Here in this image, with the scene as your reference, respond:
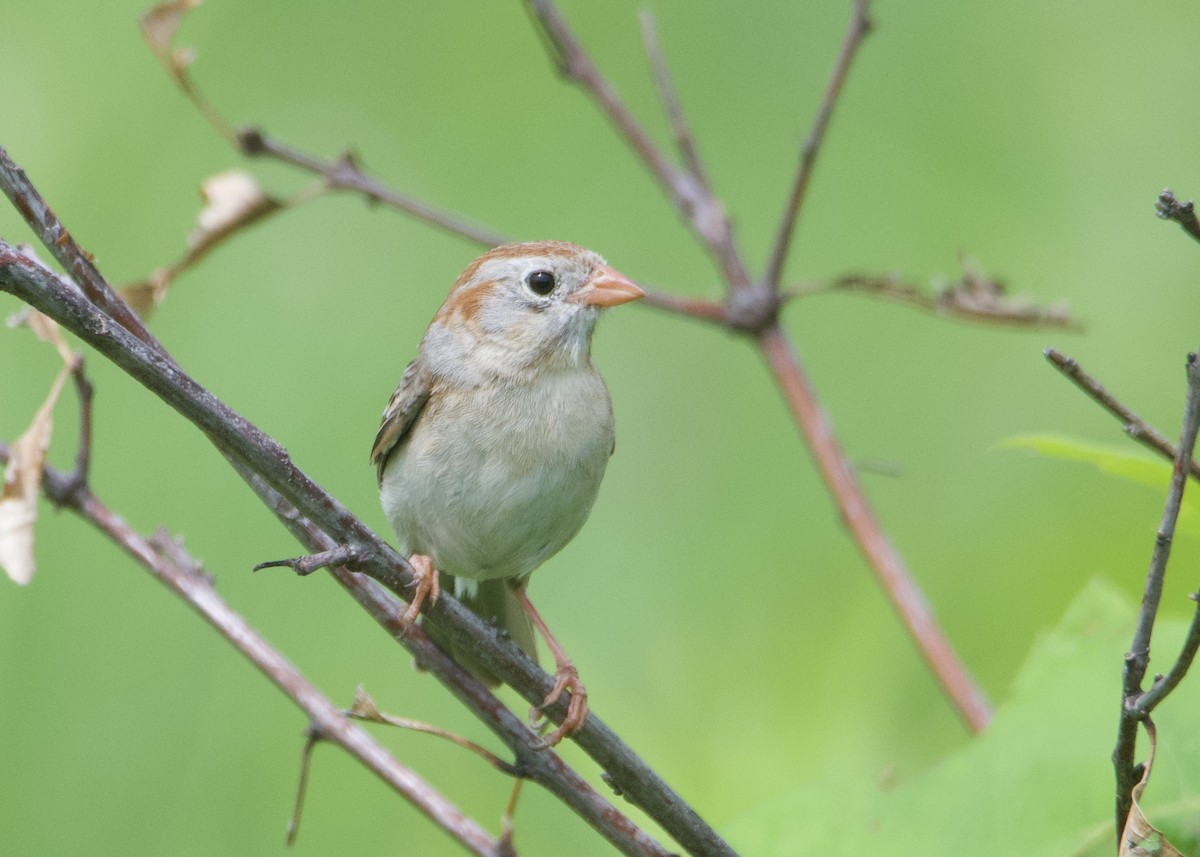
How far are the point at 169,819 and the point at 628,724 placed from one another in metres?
1.35

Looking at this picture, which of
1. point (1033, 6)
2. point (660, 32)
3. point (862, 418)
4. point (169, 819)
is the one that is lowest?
point (169, 819)

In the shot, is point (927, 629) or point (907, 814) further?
point (927, 629)

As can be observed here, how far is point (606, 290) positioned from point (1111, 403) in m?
1.48

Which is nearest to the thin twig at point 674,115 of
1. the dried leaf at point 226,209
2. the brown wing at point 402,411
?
the brown wing at point 402,411

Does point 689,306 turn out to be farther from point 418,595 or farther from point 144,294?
point 418,595

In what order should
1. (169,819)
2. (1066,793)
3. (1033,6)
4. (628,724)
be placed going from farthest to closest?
(1033,6)
(169,819)
(628,724)
(1066,793)

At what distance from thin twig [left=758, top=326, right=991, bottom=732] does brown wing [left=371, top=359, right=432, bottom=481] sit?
604mm

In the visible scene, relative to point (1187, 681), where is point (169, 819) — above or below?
below

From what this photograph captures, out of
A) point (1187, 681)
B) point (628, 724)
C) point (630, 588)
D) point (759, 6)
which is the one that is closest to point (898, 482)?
point (630, 588)

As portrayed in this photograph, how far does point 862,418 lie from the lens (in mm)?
4293

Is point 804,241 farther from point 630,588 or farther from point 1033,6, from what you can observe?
point 630,588

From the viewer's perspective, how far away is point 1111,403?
1136mm

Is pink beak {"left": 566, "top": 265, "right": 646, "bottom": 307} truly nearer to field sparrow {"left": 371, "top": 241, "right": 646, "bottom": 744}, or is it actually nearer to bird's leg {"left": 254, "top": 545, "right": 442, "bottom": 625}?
field sparrow {"left": 371, "top": 241, "right": 646, "bottom": 744}

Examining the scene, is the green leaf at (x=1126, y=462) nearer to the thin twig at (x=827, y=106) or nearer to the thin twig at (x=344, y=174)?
the thin twig at (x=827, y=106)
